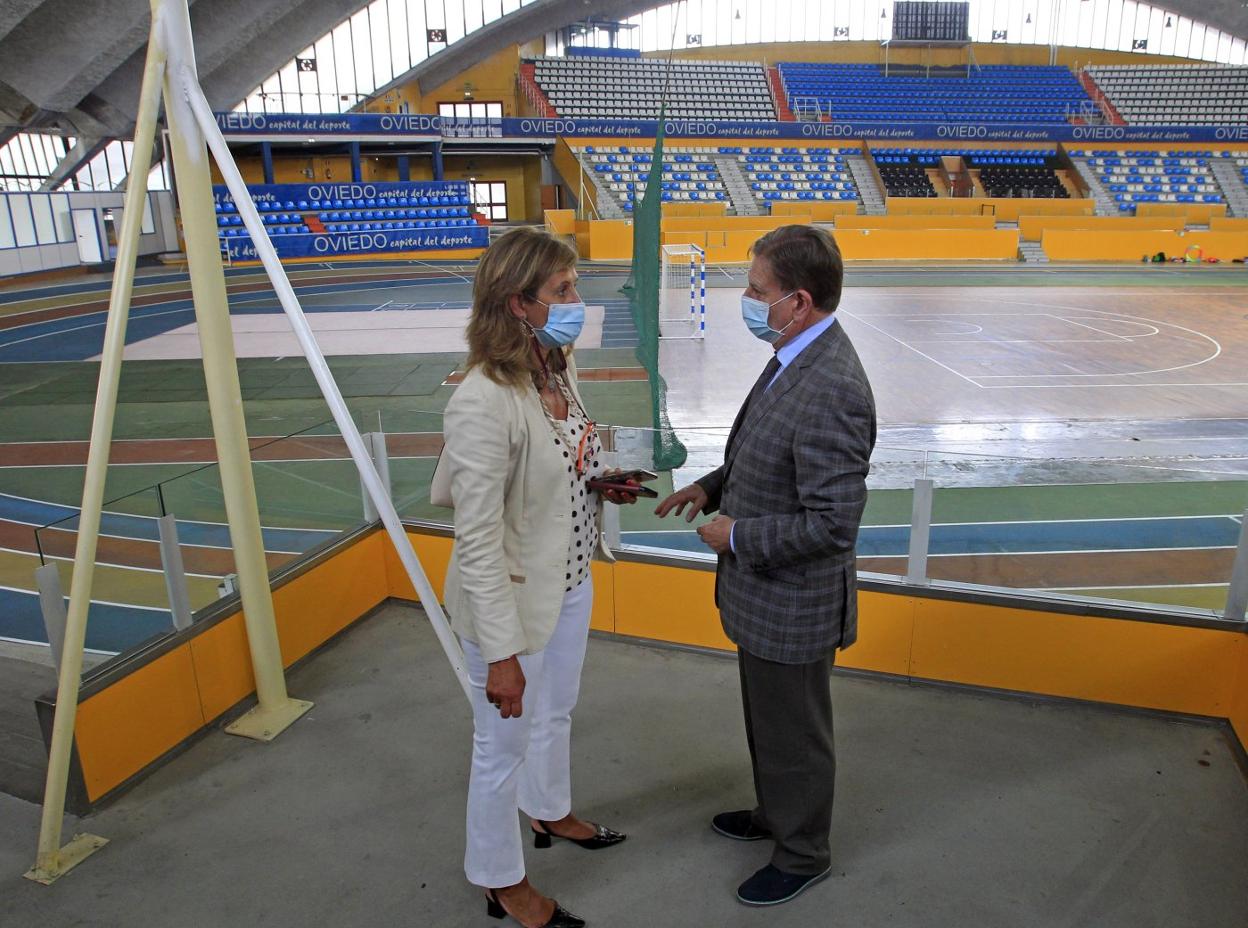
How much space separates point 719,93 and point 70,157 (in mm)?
24352

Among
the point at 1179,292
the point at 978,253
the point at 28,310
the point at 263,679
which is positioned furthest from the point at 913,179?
the point at 263,679

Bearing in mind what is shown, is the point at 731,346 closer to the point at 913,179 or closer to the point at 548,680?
the point at 548,680

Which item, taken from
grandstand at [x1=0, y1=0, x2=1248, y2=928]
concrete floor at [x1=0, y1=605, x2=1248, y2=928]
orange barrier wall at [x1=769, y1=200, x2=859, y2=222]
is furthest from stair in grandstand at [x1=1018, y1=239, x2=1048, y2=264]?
concrete floor at [x1=0, y1=605, x2=1248, y2=928]

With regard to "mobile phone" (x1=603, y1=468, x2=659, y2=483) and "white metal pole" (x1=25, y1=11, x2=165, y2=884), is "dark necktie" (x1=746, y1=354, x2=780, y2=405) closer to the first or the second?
"mobile phone" (x1=603, y1=468, x2=659, y2=483)

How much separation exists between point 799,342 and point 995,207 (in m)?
29.2

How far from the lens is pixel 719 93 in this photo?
36.7 metres

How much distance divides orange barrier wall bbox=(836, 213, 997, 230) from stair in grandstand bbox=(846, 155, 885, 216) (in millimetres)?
2537

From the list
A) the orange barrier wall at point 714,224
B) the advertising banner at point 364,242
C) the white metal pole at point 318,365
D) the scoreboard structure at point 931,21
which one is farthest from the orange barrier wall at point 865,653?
the scoreboard structure at point 931,21

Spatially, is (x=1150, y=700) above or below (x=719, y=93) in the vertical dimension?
below

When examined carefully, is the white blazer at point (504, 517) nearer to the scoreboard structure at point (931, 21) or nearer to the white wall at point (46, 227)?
the white wall at point (46, 227)

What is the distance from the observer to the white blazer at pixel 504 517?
204 centimetres

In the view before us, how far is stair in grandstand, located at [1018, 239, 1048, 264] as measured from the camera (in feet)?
78.0

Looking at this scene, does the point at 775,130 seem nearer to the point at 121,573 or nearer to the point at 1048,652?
the point at 1048,652

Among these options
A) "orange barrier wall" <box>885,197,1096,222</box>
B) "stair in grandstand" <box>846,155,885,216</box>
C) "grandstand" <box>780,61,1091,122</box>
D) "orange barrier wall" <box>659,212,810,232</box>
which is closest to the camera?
"orange barrier wall" <box>659,212,810,232</box>
